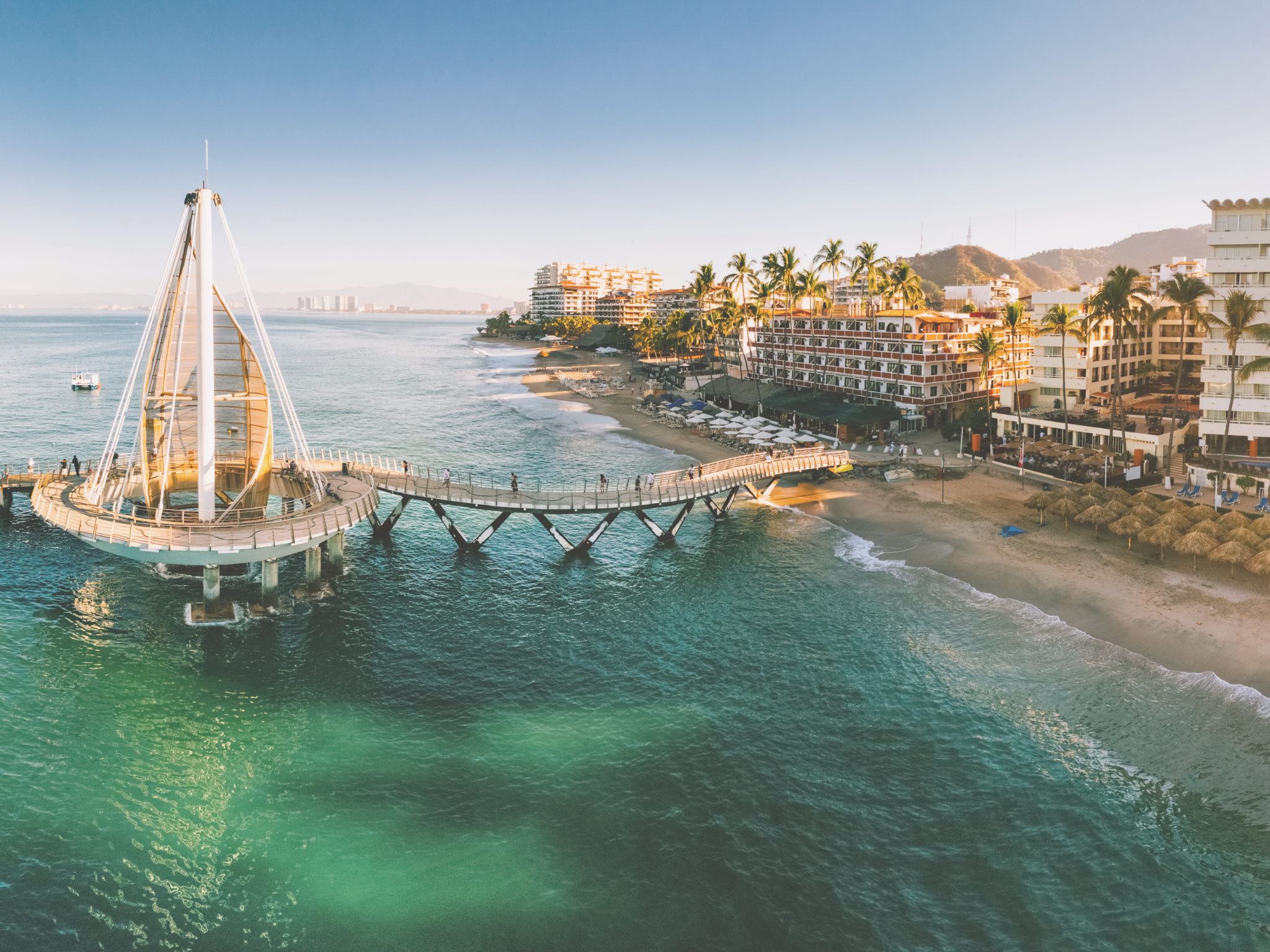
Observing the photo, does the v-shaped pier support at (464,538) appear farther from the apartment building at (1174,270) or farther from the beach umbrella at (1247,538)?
the apartment building at (1174,270)

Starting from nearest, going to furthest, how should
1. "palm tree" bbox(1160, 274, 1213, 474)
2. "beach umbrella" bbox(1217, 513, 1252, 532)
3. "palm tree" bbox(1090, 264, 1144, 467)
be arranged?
"beach umbrella" bbox(1217, 513, 1252, 532)
"palm tree" bbox(1160, 274, 1213, 474)
"palm tree" bbox(1090, 264, 1144, 467)

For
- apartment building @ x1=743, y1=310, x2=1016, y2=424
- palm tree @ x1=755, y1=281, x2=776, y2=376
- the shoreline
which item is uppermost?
palm tree @ x1=755, y1=281, x2=776, y2=376

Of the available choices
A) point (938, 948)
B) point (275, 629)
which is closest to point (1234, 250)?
point (938, 948)

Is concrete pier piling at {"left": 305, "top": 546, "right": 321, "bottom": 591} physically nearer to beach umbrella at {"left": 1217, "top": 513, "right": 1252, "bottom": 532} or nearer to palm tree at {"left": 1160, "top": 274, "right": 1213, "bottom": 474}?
beach umbrella at {"left": 1217, "top": 513, "right": 1252, "bottom": 532}

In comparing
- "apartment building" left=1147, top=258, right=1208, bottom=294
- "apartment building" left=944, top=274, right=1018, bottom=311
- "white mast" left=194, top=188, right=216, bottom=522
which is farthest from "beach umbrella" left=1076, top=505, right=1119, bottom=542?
"apartment building" left=944, top=274, right=1018, bottom=311

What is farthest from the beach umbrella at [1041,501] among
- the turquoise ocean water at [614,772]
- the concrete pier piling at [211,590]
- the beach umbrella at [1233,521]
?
the concrete pier piling at [211,590]

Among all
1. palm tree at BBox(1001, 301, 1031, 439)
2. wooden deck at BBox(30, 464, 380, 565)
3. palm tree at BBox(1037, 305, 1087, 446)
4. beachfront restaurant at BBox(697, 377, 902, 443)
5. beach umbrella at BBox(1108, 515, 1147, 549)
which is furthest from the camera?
beachfront restaurant at BBox(697, 377, 902, 443)

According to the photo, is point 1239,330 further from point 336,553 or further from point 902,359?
point 336,553

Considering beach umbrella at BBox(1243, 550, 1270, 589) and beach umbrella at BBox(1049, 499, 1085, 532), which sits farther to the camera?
beach umbrella at BBox(1049, 499, 1085, 532)
